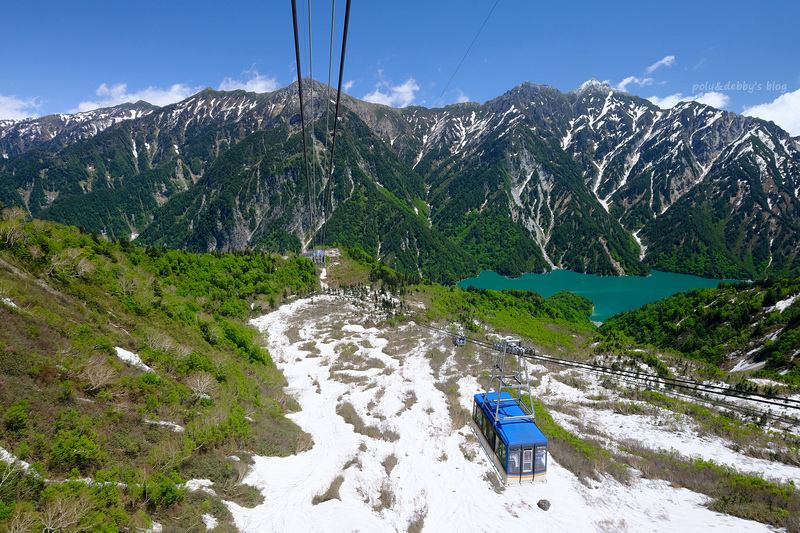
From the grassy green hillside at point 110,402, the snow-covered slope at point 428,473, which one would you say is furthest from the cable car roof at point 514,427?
the grassy green hillside at point 110,402

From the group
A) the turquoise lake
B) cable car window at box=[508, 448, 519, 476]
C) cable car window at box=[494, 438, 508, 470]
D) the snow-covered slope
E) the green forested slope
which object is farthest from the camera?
the turquoise lake

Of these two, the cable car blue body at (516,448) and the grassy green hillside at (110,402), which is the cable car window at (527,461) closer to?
the cable car blue body at (516,448)

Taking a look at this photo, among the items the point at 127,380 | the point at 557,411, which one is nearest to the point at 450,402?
the point at 557,411

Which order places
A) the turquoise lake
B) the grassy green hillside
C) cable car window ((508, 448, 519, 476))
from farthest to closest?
the turquoise lake, cable car window ((508, 448, 519, 476)), the grassy green hillside

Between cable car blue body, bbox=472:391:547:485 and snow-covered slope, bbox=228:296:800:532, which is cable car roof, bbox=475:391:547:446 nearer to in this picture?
cable car blue body, bbox=472:391:547:485

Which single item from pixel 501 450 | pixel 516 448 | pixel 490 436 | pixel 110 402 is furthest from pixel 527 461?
pixel 110 402

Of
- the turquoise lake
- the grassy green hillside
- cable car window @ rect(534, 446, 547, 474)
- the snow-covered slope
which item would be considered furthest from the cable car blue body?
the turquoise lake

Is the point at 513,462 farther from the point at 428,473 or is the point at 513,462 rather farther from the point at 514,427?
the point at 428,473

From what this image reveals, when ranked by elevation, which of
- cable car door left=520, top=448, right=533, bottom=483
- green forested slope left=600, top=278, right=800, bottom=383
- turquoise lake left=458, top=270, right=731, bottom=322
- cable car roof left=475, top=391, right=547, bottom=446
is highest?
cable car roof left=475, top=391, right=547, bottom=446
